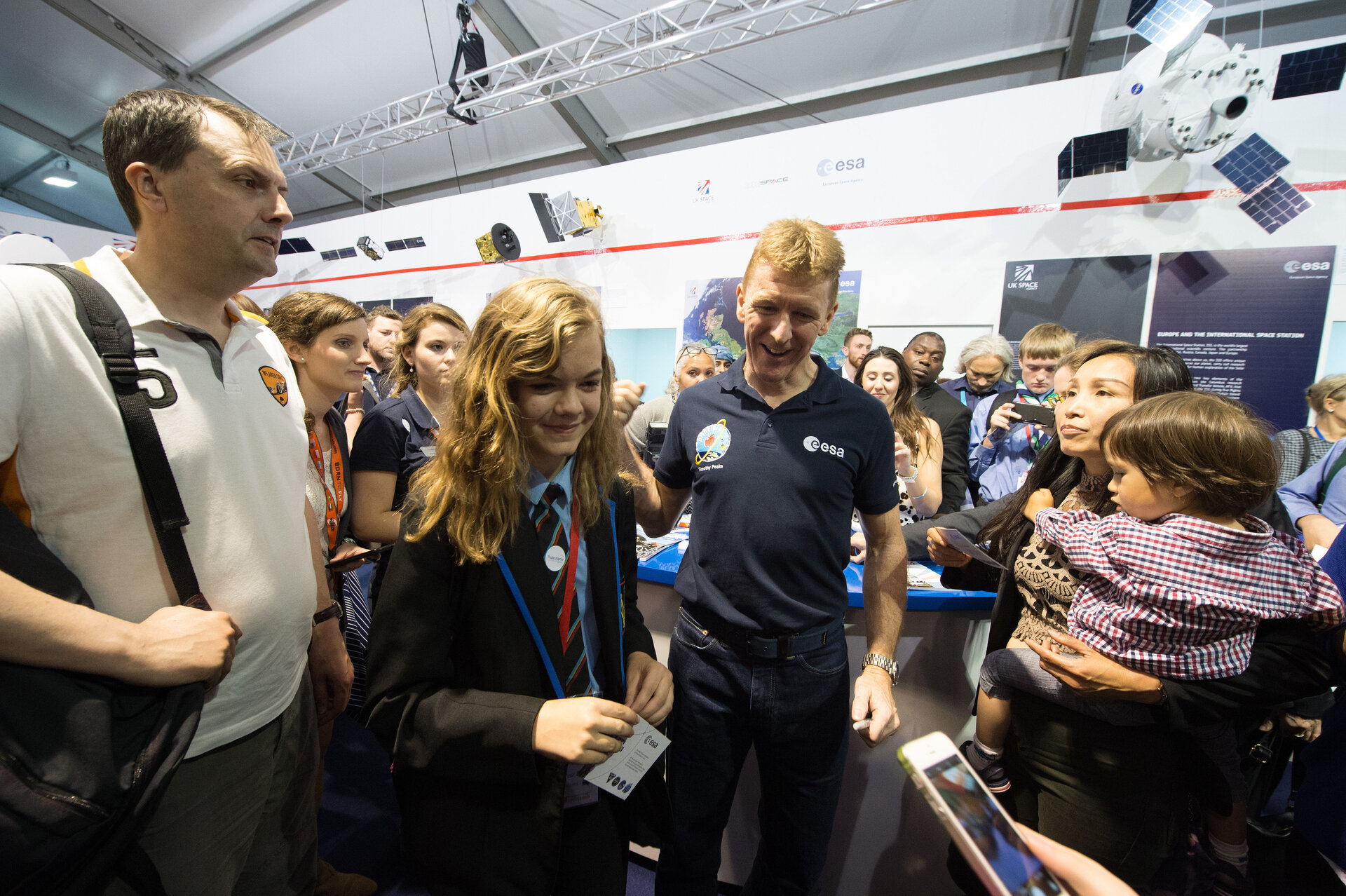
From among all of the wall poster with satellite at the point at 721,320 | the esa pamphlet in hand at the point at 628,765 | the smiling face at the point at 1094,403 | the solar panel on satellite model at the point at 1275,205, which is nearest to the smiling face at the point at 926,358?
the wall poster with satellite at the point at 721,320

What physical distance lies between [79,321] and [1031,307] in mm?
4682

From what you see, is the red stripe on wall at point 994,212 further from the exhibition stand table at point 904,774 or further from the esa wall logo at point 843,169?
the exhibition stand table at point 904,774

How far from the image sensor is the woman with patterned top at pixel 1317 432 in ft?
9.60

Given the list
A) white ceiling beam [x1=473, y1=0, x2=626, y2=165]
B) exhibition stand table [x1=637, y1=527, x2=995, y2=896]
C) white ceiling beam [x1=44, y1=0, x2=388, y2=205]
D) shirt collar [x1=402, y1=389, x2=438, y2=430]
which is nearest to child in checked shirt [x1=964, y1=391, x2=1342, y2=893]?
exhibition stand table [x1=637, y1=527, x2=995, y2=896]

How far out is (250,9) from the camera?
6.30 meters

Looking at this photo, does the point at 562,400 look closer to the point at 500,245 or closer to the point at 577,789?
A: the point at 577,789

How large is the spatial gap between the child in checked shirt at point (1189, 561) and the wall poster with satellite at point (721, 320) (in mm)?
3423

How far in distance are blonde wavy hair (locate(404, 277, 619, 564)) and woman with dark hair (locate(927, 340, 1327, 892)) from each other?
1268mm

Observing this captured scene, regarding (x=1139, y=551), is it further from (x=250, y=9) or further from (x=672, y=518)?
(x=250, y=9)

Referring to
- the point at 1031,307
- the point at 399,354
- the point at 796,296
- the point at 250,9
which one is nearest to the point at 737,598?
the point at 796,296

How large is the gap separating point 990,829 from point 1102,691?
756 millimetres

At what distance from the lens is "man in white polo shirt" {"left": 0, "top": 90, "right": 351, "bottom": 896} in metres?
0.80

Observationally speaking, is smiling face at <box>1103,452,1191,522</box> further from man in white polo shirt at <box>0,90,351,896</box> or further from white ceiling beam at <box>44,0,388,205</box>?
white ceiling beam at <box>44,0,388,205</box>

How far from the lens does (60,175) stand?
10.4 m
